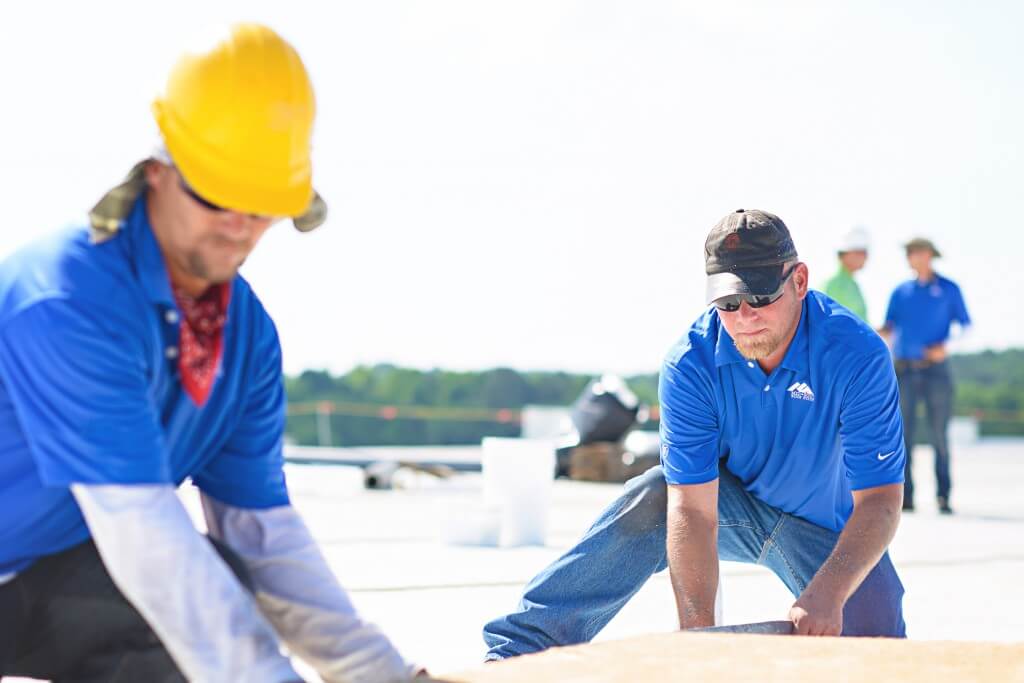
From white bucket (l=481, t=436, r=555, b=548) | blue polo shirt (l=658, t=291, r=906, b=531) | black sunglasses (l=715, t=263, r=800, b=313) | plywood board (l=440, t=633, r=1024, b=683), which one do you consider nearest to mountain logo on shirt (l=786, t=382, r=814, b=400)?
blue polo shirt (l=658, t=291, r=906, b=531)

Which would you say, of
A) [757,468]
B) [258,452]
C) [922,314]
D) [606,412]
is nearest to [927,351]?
[922,314]

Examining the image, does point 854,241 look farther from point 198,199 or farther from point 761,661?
point 198,199

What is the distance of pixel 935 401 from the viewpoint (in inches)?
339

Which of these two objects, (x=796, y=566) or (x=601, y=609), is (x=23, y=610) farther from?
(x=796, y=566)

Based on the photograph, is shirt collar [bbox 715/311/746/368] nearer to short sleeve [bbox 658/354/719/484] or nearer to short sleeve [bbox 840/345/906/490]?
short sleeve [bbox 658/354/719/484]

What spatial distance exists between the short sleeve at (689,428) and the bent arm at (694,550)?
4 cm

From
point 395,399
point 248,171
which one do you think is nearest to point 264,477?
point 248,171

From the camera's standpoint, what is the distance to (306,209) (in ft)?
6.86

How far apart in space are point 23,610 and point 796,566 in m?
2.21

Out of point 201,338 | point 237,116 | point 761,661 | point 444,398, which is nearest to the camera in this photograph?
point 237,116

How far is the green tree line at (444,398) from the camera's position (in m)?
22.5

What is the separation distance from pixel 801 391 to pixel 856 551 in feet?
1.53

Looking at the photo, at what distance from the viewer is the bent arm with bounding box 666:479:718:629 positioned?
3207 mm

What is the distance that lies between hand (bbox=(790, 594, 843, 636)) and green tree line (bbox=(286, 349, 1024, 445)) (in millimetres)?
18780
